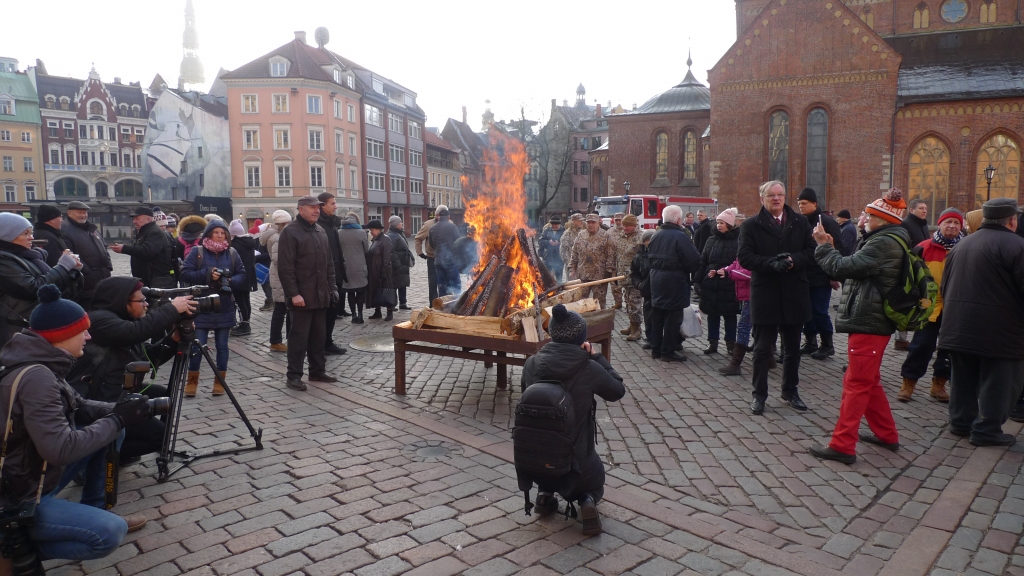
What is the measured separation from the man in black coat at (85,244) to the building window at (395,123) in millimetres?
53268

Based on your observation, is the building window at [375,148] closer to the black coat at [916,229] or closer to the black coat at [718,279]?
the black coat at [718,279]

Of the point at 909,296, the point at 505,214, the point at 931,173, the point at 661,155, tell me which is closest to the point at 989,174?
the point at 931,173

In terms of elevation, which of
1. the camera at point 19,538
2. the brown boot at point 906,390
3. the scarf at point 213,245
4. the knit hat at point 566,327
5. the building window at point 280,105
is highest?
the building window at point 280,105

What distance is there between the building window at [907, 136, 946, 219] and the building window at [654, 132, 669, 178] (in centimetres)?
1782

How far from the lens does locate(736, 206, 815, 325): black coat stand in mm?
6223

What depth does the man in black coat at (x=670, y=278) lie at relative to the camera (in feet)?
28.2

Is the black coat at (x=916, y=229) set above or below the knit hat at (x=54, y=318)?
above

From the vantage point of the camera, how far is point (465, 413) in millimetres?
6453

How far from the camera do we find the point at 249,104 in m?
47.8

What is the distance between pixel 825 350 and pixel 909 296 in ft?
14.0

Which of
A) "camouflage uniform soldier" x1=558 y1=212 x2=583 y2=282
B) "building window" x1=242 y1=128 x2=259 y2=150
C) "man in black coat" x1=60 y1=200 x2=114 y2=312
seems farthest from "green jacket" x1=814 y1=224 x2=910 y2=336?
"building window" x1=242 y1=128 x2=259 y2=150

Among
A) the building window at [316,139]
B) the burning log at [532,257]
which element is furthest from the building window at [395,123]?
the burning log at [532,257]

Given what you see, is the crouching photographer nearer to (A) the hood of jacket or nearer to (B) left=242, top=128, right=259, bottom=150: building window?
(A) the hood of jacket

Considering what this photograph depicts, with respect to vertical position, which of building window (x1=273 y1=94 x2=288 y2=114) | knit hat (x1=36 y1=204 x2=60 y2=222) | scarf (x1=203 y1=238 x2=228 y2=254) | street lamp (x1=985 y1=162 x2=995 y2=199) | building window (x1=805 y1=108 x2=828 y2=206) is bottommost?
scarf (x1=203 y1=238 x2=228 y2=254)
